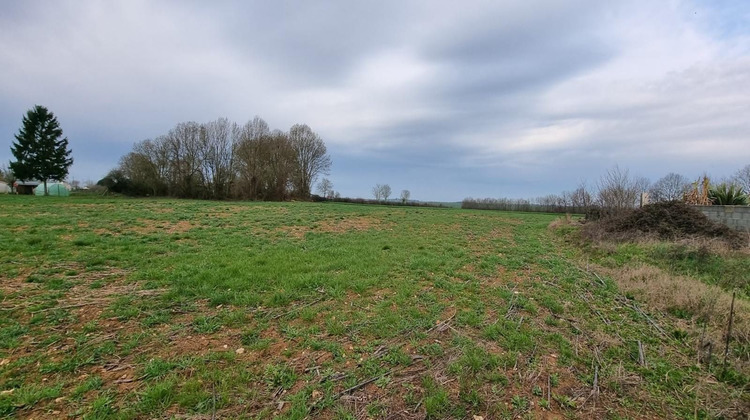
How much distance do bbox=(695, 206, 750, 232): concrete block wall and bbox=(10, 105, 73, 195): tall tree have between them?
53.3m

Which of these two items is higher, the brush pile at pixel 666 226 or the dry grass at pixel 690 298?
the brush pile at pixel 666 226

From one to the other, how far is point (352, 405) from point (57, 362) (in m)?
2.83

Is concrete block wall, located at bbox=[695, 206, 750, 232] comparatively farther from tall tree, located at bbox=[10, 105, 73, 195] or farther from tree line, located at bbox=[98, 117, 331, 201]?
tall tree, located at bbox=[10, 105, 73, 195]

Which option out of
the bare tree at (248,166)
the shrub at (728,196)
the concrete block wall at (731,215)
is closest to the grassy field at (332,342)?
the concrete block wall at (731,215)

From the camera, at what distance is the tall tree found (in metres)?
32.8

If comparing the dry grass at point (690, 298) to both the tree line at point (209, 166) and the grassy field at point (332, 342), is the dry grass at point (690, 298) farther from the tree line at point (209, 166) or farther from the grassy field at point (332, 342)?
the tree line at point (209, 166)

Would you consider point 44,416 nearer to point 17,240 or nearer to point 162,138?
point 17,240

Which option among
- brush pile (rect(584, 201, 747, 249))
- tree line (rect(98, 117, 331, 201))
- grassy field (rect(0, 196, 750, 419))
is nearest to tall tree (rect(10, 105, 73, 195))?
tree line (rect(98, 117, 331, 201))

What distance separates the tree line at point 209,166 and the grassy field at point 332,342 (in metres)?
35.0

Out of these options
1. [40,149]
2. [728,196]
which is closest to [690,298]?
[728,196]

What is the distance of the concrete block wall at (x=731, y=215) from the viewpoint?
9178 mm

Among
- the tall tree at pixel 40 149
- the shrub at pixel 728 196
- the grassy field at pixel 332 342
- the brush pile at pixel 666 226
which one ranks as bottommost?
the grassy field at pixel 332 342

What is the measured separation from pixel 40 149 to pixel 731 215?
54320 millimetres

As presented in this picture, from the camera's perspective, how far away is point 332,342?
337 centimetres
